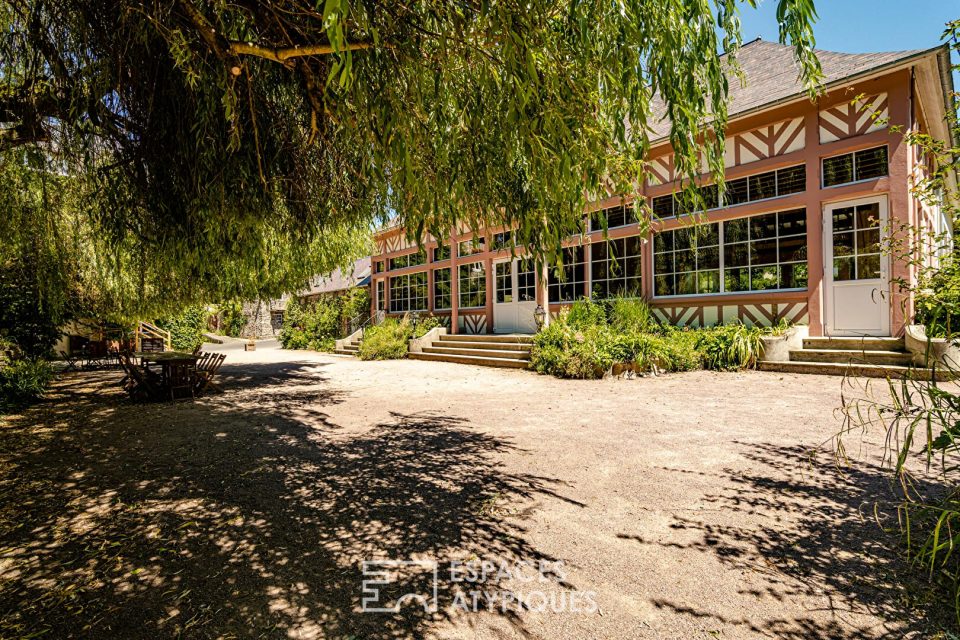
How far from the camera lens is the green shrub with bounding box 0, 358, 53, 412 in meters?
7.21

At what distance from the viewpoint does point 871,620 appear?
75.8 inches

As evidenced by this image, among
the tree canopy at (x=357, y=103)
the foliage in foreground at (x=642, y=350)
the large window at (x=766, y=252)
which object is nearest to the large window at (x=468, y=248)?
the foliage in foreground at (x=642, y=350)

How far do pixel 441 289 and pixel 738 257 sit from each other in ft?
32.4

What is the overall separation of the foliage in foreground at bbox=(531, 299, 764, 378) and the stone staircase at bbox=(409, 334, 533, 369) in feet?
3.32

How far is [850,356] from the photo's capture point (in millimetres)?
6691

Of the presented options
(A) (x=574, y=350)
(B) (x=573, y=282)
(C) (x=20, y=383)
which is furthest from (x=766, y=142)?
(C) (x=20, y=383)

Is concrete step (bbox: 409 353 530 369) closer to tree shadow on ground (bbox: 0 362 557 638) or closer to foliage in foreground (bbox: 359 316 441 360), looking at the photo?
foliage in foreground (bbox: 359 316 441 360)

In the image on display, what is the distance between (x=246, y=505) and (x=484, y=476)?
5.99ft

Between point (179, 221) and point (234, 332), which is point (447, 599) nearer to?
point (179, 221)

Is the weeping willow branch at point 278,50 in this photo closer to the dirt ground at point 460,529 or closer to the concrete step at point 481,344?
the dirt ground at point 460,529

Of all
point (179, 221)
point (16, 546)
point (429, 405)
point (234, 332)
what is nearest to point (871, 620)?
point (16, 546)

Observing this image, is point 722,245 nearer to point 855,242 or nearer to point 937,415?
point 855,242

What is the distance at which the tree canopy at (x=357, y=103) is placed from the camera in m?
2.30

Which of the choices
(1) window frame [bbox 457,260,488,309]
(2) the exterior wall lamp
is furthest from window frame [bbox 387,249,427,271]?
(2) the exterior wall lamp
